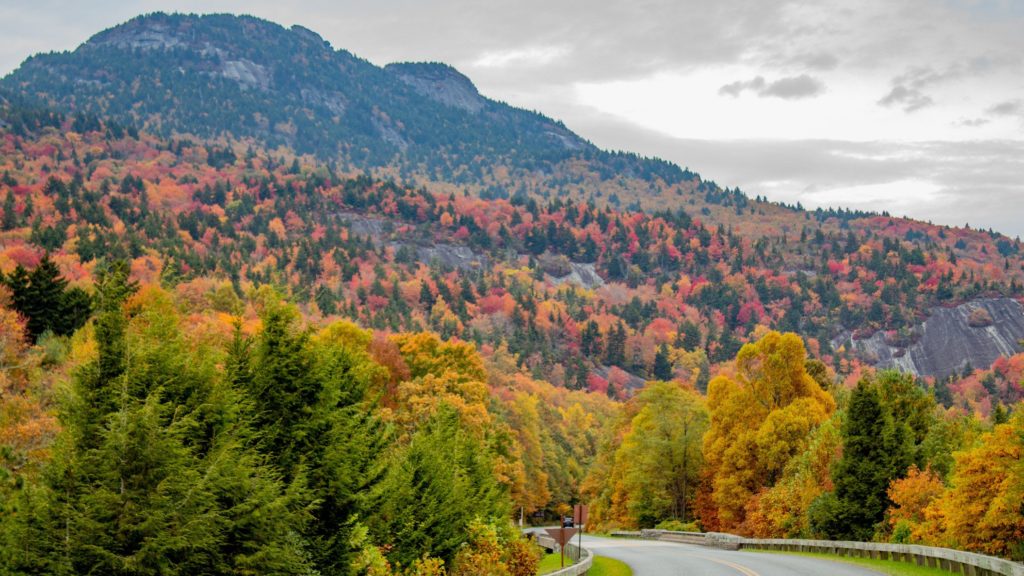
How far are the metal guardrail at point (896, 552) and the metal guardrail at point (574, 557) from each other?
31.1 feet

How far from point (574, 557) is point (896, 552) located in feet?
46.3

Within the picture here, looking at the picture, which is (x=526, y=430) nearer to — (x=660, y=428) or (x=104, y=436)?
(x=660, y=428)

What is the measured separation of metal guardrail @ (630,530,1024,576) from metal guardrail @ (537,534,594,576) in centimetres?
948

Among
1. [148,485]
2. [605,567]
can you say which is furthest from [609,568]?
[148,485]

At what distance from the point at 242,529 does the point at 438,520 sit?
602 inches

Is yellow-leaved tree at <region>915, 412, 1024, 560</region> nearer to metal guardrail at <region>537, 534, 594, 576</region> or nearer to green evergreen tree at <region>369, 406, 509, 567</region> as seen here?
metal guardrail at <region>537, 534, 594, 576</region>

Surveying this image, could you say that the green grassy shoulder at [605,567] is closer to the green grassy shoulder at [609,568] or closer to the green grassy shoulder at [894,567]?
the green grassy shoulder at [609,568]

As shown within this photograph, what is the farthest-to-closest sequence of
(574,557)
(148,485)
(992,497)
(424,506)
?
(574,557) < (424,506) < (992,497) < (148,485)

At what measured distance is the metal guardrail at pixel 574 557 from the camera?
30583mm

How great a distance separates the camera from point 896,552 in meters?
33.5

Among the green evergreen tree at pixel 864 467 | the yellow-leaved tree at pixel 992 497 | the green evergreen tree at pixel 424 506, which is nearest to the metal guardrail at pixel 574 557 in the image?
the green evergreen tree at pixel 424 506

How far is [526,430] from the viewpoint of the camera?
9388 centimetres

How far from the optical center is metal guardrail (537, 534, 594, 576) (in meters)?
30.6

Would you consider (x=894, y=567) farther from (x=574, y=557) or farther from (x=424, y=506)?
(x=574, y=557)
